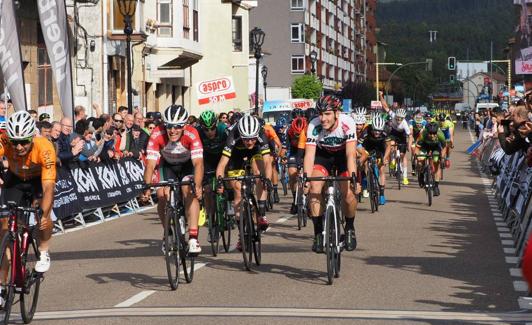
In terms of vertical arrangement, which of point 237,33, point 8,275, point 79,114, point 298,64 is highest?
point 237,33

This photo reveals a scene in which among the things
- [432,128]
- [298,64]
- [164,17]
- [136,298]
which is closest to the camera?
[136,298]

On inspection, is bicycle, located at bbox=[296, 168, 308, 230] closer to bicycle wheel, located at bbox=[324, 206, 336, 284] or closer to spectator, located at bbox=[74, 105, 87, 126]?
spectator, located at bbox=[74, 105, 87, 126]

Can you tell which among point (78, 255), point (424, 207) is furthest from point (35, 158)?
point (424, 207)

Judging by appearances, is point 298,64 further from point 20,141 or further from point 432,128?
point 20,141

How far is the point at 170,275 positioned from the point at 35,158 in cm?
189

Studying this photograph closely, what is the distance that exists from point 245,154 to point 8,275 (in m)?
5.84

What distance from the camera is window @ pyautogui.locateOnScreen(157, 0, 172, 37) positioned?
45.4 meters

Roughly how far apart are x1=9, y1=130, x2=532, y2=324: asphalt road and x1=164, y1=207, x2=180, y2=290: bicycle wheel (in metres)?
0.13

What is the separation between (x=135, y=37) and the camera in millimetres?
38750

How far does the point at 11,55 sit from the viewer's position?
2061 centimetres

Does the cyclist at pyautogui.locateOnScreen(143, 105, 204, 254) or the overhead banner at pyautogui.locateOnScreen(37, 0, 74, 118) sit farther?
the overhead banner at pyautogui.locateOnScreen(37, 0, 74, 118)

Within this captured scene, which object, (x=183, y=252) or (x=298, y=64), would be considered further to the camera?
(x=298, y=64)

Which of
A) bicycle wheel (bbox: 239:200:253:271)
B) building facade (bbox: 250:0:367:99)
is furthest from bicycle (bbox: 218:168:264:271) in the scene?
building facade (bbox: 250:0:367:99)

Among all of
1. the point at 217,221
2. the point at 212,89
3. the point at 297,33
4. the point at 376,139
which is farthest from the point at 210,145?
the point at 297,33
